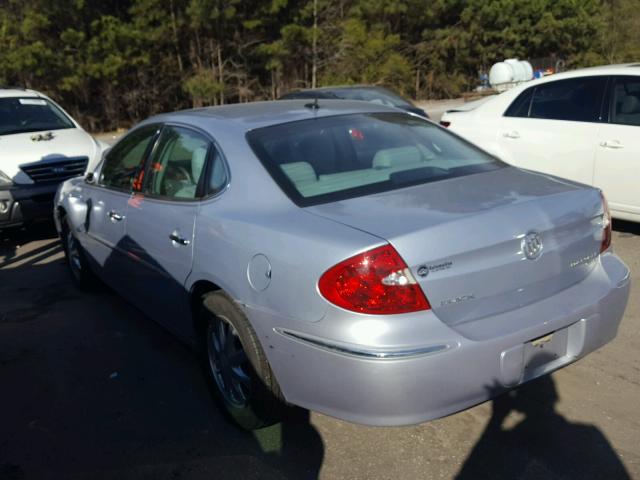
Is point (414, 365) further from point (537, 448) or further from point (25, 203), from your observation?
point (25, 203)

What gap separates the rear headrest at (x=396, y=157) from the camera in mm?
3663

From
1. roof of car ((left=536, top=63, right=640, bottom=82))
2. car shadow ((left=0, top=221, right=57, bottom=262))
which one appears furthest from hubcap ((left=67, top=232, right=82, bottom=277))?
roof of car ((left=536, top=63, right=640, bottom=82))

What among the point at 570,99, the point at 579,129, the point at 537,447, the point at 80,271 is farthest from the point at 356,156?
the point at 570,99

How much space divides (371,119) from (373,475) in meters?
2.02

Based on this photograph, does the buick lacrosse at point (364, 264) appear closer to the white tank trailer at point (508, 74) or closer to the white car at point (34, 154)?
the white car at point (34, 154)

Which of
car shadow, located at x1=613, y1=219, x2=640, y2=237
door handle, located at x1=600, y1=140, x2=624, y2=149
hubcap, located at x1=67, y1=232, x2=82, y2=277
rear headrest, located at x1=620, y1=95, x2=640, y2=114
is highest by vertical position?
rear headrest, located at x1=620, y1=95, x2=640, y2=114

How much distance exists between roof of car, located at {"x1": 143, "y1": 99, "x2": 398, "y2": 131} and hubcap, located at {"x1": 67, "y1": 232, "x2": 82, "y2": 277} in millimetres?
1713

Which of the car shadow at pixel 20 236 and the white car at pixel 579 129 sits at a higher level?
the white car at pixel 579 129

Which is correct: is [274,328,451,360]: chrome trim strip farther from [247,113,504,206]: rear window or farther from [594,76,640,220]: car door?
[594,76,640,220]: car door

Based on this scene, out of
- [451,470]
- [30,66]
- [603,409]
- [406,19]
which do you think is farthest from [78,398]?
[406,19]

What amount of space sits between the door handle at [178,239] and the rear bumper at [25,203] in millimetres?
4370

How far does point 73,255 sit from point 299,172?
3232 mm

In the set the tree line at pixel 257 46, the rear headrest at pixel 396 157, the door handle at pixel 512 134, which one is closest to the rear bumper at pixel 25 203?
the door handle at pixel 512 134

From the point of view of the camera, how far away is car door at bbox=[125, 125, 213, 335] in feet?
12.2
